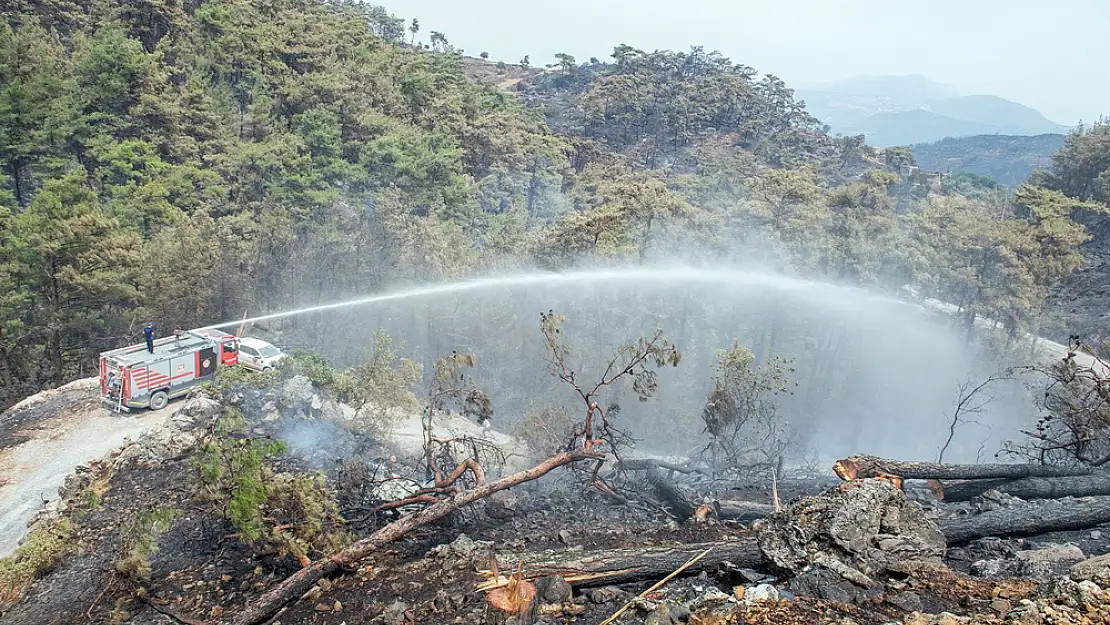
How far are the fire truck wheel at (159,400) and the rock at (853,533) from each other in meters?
15.6

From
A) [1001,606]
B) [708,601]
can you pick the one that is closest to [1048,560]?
[1001,606]

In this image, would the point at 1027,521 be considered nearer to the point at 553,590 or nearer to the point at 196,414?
the point at 553,590

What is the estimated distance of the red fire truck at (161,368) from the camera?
15.7 m

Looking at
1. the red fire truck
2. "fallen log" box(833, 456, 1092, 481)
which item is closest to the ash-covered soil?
"fallen log" box(833, 456, 1092, 481)

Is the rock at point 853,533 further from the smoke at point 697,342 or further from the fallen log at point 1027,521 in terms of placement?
the smoke at point 697,342

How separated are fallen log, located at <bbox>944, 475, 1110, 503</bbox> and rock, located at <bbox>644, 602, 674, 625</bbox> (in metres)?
7.19

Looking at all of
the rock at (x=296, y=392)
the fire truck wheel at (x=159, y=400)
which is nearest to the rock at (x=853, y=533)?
the rock at (x=296, y=392)

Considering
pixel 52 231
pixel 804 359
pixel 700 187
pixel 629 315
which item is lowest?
pixel 804 359

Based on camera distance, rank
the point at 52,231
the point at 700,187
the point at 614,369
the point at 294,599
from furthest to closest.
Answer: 1. the point at 700,187
2. the point at 614,369
3. the point at 52,231
4. the point at 294,599

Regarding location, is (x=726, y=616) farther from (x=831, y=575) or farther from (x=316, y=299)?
(x=316, y=299)

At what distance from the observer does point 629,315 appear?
28.5 metres

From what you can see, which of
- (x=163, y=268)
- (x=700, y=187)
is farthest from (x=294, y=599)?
(x=700, y=187)

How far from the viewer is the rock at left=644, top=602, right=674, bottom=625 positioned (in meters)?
5.62

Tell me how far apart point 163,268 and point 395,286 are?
8.67 meters
